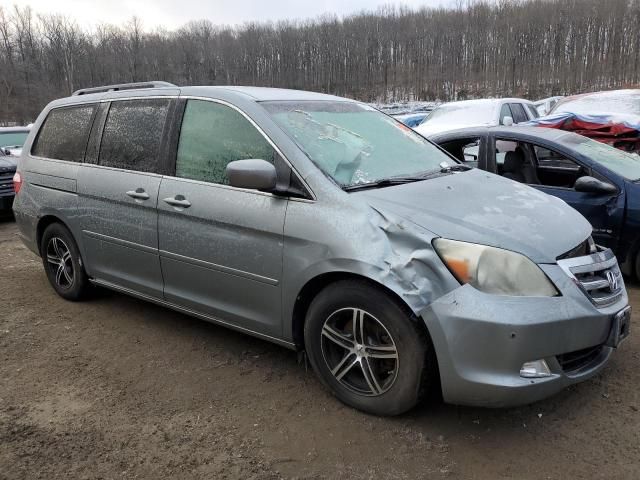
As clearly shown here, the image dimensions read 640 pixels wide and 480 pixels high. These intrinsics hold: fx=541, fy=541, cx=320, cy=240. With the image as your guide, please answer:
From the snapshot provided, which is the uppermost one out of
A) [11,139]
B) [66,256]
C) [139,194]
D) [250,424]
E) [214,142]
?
[214,142]

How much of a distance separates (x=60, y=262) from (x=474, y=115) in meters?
8.33

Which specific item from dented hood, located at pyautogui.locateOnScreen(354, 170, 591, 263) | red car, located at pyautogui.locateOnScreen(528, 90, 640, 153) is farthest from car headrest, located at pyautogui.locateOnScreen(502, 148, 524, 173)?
red car, located at pyautogui.locateOnScreen(528, 90, 640, 153)

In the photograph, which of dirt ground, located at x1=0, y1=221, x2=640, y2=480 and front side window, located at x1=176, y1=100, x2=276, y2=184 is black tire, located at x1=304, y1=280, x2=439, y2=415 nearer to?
dirt ground, located at x1=0, y1=221, x2=640, y2=480

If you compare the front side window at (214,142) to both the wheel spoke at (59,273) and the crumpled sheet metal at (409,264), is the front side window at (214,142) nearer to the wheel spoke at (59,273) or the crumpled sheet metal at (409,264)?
the crumpled sheet metal at (409,264)

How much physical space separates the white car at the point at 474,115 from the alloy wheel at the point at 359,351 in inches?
306

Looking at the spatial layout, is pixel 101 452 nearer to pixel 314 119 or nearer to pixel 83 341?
pixel 83 341

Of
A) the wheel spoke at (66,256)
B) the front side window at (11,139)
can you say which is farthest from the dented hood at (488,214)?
the front side window at (11,139)

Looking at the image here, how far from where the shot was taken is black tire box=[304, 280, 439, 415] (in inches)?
103

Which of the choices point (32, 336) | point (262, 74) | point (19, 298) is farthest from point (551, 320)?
point (262, 74)

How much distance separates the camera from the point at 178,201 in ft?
11.4

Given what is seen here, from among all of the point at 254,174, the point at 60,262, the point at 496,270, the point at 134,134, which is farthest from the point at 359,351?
the point at 60,262

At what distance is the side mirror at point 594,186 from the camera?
4668mm

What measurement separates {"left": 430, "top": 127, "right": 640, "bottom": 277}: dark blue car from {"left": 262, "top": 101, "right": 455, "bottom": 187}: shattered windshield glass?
1752 millimetres

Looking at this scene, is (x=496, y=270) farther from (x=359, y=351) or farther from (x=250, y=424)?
(x=250, y=424)
